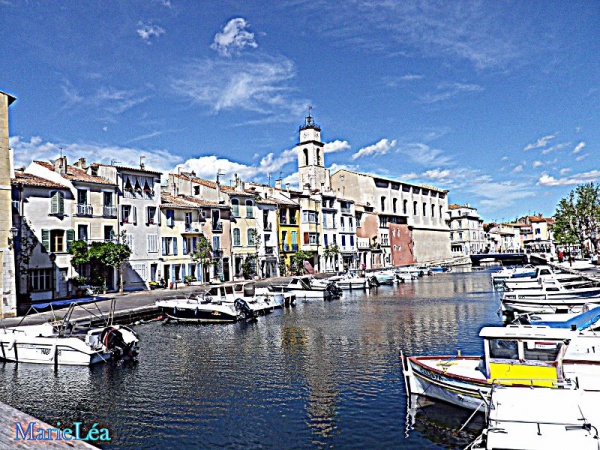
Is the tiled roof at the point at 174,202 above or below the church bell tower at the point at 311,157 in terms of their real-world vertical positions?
below

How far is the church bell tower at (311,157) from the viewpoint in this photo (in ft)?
328

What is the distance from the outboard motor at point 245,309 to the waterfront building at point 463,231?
4099 inches

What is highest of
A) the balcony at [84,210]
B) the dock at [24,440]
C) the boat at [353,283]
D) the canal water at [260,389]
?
the balcony at [84,210]

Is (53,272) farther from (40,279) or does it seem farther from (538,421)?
(538,421)

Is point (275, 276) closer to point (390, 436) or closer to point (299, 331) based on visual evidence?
point (299, 331)

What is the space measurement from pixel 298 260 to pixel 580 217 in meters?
42.0

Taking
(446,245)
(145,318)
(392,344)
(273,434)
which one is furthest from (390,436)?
(446,245)

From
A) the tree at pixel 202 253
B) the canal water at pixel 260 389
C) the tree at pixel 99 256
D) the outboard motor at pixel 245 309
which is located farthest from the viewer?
the tree at pixel 202 253

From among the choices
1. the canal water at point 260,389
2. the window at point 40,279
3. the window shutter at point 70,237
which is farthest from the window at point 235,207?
the canal water at point 260,389

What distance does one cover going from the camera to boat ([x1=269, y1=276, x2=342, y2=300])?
4725 centimetres

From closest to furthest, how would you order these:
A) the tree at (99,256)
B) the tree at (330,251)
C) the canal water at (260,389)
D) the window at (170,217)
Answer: the canal water at (260,389), the tree at (99,256), the window at (170,217), the tree at (330,251)

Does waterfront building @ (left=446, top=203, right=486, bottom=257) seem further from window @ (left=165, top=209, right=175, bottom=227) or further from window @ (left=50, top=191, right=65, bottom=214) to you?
window @ (left=50, top=191, right=65, bottom=214)

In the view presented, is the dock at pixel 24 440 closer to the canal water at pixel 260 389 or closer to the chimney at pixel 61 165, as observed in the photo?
the canal water at pixel 260 389

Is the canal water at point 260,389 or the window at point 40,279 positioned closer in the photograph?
the canal water at point 260,389
